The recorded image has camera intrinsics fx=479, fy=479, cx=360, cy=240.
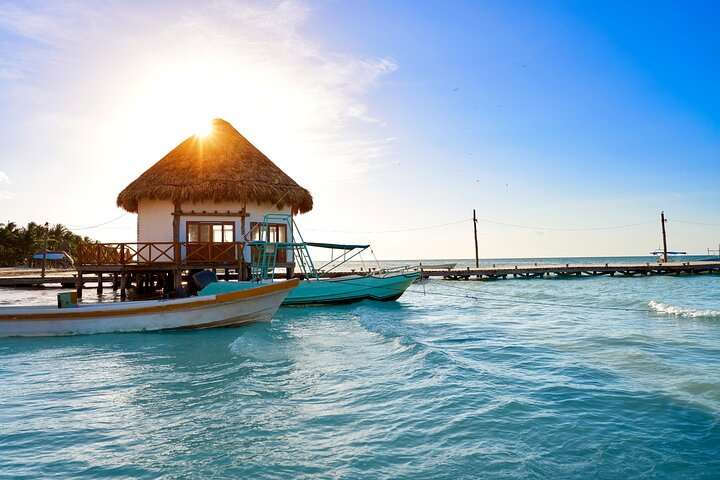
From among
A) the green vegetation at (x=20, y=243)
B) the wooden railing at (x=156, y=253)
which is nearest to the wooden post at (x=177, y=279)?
the wooden railing at (x=156, y=253)

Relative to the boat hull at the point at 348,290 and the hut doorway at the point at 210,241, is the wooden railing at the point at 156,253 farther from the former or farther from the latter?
the boat hull at the point at 348,290

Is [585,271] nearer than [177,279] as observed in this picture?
No

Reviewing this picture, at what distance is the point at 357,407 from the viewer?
5668mm

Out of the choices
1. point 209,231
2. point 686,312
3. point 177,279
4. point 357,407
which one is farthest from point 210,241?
point 686,312

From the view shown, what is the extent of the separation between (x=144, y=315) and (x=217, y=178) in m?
9.67

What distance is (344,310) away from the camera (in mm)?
17859

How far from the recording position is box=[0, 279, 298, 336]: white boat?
10680 mm

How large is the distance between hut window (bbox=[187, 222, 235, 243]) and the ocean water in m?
8.88

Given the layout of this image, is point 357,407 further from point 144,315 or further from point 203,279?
point 203,279

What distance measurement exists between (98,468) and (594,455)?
4.40 metres

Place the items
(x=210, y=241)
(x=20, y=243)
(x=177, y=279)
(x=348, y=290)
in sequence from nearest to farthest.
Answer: (x=177, y=279) → (x=348, y=290) → (x=210, y=241) → (x=20, y=243)

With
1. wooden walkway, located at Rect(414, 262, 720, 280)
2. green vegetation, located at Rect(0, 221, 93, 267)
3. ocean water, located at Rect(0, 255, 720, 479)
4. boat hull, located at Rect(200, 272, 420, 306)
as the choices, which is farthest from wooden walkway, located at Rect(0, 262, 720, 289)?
green vegetation, located at Rect(0, 221, 93, 267)

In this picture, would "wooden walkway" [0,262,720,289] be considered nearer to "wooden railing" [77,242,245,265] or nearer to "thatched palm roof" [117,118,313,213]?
"thatched palm roof" [117,118,313,213]

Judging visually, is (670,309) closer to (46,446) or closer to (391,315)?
(391,315)
